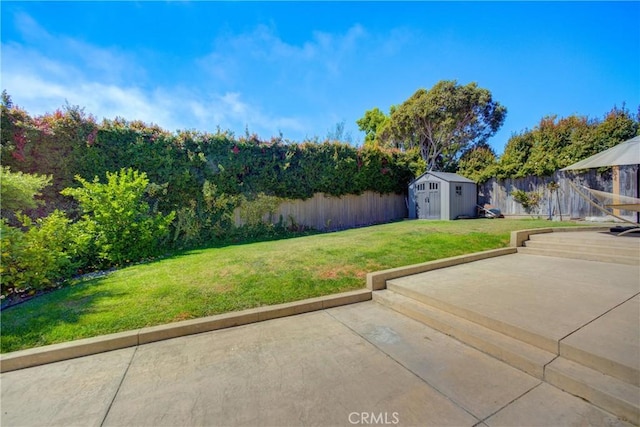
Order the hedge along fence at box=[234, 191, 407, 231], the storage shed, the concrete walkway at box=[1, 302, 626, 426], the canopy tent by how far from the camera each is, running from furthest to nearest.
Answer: the storage shed → the hedge along fence at box=[234, 191, 407, 231] → the canopy tent → the concrete walkway at box=[1, 302, 626, 426]

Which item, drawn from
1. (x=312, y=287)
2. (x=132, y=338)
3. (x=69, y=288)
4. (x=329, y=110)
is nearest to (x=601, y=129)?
Answer: (x=329, y=110)

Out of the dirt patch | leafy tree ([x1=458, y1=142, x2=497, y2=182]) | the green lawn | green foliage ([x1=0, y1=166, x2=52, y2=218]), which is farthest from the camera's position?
leafy tree ([x1=458, y1=142, x2=497, y2=182])

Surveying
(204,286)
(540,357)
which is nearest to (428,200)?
(540,357)

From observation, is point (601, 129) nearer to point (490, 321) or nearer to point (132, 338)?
point (490, 321)

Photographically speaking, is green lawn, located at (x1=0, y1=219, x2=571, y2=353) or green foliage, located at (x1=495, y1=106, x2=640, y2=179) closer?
green lawn, located at (x1=0, y1=219, x2=571, y2=353)

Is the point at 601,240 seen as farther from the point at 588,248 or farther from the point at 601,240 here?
the point at 588,248

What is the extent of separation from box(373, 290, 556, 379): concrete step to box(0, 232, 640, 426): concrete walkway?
0.17 ft

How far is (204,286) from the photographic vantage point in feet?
13.2

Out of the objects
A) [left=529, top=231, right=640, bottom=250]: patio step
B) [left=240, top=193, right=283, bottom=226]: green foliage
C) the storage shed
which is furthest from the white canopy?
[left=240, top=193, right=283, bottom=226]: green foliage

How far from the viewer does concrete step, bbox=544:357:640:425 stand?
1651 mm

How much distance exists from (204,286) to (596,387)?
436 cm

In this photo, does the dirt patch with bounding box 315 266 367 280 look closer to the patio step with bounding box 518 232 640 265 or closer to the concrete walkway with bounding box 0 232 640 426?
the concrete walkway with bounding box 0 232 640 426

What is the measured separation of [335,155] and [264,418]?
1040 cm

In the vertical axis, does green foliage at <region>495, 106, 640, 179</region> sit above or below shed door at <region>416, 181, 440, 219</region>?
above
